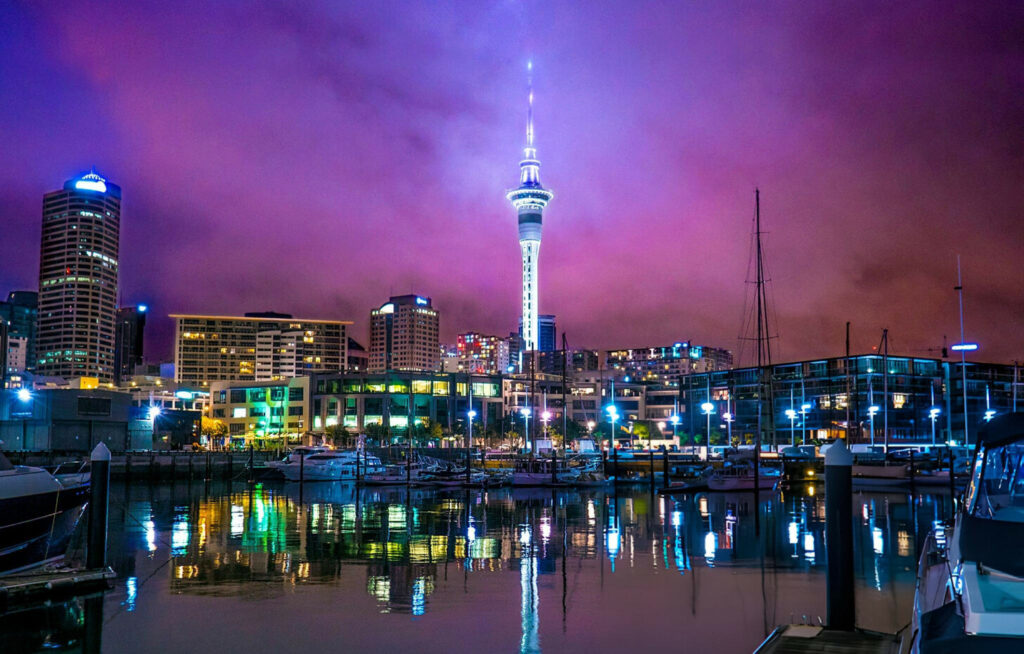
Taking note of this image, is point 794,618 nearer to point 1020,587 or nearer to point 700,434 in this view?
point 1020,587

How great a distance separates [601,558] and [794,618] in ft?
31.3

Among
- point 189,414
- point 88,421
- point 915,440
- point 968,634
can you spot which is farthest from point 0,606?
point 915,440

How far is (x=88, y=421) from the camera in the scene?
291ft

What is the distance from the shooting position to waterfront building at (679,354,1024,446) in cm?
12562

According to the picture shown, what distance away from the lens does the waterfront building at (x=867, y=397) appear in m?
126

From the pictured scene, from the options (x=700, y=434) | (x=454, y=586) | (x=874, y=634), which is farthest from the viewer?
(x=700, y=434)

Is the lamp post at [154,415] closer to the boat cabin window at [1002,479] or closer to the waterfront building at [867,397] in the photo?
the waterfront building at [867,397]

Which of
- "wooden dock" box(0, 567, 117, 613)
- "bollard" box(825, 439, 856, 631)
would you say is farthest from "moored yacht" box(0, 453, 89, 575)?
"bollard" box(825, 439, 856, 631)

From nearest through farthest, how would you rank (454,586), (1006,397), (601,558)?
(454,586) < (601,558) < (1006,397)

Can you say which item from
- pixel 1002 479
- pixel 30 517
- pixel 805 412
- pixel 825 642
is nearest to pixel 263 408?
pixel 805 412

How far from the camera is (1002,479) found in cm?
1127

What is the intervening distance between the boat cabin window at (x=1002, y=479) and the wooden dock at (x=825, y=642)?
282 centimetres

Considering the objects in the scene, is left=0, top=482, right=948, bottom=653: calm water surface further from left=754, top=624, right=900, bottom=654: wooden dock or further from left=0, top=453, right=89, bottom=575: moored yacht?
left=754, top=624, right=900, bottom=654: wooden dock

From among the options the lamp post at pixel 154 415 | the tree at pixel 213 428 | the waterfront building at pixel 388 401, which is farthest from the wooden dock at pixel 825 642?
the tree at pixel 213 428
